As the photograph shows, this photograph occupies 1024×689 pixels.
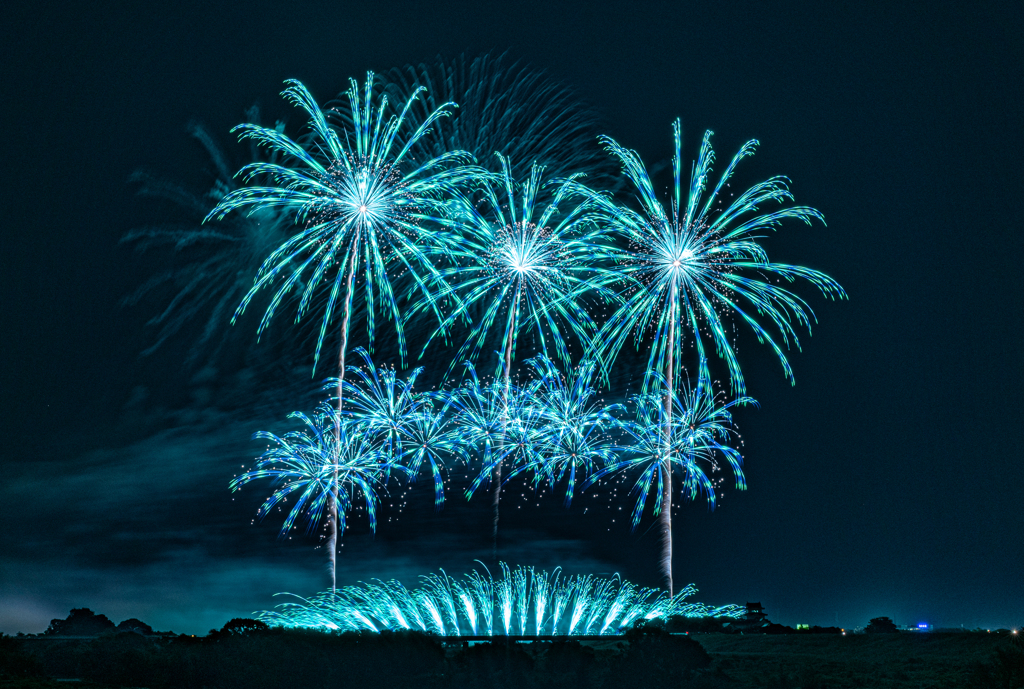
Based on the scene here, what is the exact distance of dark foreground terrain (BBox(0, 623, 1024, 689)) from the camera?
120 feet

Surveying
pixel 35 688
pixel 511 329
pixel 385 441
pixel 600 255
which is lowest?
pixel 35 688

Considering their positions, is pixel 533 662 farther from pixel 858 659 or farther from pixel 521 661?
pixel 858 659

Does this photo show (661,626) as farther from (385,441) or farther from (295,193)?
(295,193)

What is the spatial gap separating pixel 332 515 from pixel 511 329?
1257 centimetres

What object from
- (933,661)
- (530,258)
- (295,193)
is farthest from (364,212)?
(933,661)

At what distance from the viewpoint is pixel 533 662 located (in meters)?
39.3

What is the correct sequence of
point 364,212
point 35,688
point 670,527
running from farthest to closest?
point 670,527
point 364,212
point 35,688

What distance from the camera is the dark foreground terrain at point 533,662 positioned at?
36.6 m

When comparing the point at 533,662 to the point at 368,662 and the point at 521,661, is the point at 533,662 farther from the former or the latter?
the point at 368,662

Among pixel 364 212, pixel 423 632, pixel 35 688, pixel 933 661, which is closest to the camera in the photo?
pixel 35 688

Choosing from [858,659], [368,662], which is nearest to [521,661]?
[368,662]

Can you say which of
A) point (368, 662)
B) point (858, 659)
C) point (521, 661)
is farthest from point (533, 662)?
point (858, 659)

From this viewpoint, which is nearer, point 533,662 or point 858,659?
point 858,659

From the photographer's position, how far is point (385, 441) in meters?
45.7
